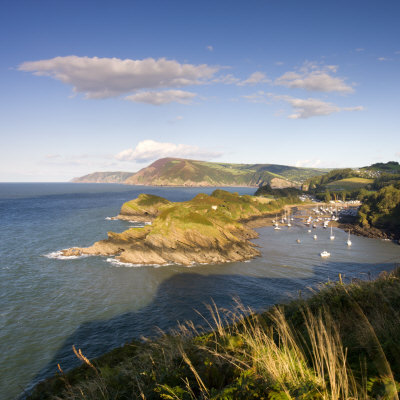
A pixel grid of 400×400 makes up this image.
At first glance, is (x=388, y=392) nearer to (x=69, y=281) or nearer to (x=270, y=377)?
(x=270, y=377)

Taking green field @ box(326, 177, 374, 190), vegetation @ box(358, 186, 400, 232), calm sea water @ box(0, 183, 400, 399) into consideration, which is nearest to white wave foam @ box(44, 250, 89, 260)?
calm sea water @ box(0, 183, 400, 399)

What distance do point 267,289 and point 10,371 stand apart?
27.0 meters

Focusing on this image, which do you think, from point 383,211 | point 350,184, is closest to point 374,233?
point 383,211

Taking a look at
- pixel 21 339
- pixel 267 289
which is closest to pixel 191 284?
pixel 267 289

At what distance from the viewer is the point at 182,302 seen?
28.7 metres

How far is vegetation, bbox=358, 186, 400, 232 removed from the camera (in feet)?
235

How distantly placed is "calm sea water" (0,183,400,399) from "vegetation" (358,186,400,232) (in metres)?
18.0

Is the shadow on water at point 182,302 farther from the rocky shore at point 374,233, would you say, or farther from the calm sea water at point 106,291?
the rocky shore at point 374,233

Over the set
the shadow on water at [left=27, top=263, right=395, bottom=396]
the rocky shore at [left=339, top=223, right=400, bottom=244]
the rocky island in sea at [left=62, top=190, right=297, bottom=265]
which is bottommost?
the shadow on water at [left=27, top=263, right=395, bottom=396]

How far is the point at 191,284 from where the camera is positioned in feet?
112

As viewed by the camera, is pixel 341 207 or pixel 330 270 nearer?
pixel 330 270

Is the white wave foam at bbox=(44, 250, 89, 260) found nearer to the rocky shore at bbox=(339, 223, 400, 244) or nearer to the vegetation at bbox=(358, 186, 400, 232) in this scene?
the rocky shore at bbox=(339, 223, 400, 244)

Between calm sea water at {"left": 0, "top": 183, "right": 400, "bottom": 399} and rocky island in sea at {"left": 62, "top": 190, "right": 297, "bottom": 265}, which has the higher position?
rocky island in sea at {"left": 62, "top": 190, "right": 297, "bottom": 265}

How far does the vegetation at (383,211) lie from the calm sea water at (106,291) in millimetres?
17970
